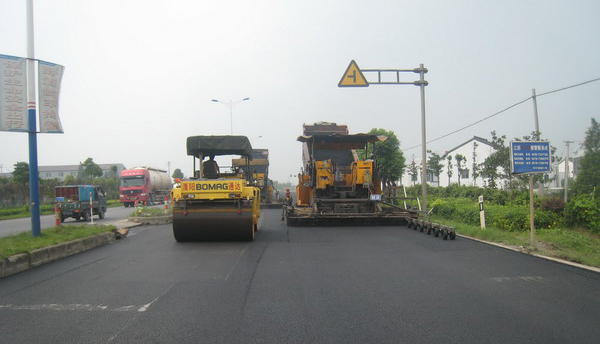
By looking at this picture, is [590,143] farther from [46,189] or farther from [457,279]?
[46,189]

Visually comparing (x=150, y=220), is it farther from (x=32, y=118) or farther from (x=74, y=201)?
(x=32, y=118)

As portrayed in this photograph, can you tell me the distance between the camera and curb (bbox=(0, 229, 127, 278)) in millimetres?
7125

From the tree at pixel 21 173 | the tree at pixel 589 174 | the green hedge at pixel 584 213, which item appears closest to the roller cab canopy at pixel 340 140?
the green hedge at pixel 584 213

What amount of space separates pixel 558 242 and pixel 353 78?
6.85 metres

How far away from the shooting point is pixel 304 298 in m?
5.32

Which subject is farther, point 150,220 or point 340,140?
point 150,220

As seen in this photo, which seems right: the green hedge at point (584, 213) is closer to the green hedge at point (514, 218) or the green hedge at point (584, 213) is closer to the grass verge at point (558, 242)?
the grass verge at point (558, 242)

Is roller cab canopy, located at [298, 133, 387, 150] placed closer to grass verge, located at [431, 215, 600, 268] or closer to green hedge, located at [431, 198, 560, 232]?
green hedge, located at [431, 198, 560, 232]

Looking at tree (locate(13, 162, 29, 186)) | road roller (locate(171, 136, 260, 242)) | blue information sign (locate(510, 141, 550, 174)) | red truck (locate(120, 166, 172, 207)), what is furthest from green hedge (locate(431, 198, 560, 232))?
tree (locate(13, 162, 29, 186))

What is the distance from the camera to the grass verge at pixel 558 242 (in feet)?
26.7

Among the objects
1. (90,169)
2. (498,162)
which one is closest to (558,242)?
(498,162)

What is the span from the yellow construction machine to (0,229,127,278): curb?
601 cm

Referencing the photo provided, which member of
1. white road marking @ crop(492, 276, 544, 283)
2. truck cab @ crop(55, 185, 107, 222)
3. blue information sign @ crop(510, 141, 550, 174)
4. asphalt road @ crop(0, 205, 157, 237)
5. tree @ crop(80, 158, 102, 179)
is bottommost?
white road marking @ crop(492, 276, 544, 283)

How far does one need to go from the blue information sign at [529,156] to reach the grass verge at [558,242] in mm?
1644
